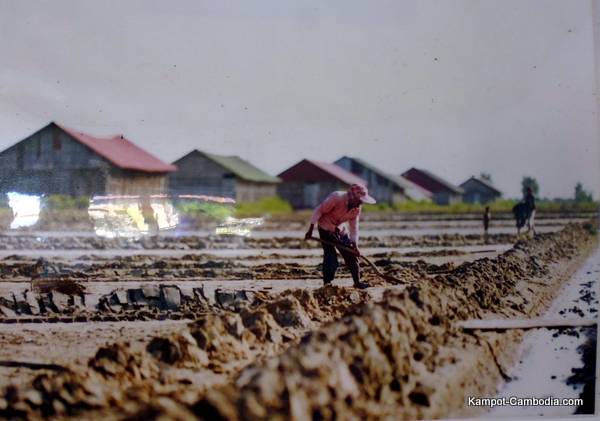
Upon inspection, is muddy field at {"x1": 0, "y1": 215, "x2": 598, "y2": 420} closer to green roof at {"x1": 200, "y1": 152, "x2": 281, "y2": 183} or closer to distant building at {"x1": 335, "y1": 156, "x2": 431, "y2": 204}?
distant building at {"x1": 335, "y1": 156, "x2": 431, "y2": 204}

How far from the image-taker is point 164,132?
6.77 m

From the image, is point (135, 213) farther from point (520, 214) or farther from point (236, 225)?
point (520, 214)

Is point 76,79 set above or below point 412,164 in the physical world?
above

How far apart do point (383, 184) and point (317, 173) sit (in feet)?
2.44

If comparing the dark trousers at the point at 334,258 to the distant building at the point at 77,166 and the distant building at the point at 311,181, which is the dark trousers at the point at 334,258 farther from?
the distant building at the point at 77,166

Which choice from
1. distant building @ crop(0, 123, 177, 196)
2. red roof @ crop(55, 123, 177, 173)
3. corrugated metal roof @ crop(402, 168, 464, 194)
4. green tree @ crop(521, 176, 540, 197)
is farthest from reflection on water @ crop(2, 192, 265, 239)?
green tree @ crop(521, 176, 540, 197)

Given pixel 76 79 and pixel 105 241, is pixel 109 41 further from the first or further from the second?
pixel 105 241

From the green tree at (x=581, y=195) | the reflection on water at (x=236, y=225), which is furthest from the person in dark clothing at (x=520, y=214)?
the reflection on water at (x=236, y=225)

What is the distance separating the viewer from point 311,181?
768 centimetres

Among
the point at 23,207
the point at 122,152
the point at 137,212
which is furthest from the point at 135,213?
the point at 23,207

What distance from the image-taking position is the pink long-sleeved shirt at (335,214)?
6.63 meters

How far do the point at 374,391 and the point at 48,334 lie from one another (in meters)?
2.75

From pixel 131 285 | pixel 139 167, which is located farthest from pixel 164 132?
pixel 131 285

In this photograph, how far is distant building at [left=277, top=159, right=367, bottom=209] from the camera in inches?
277
